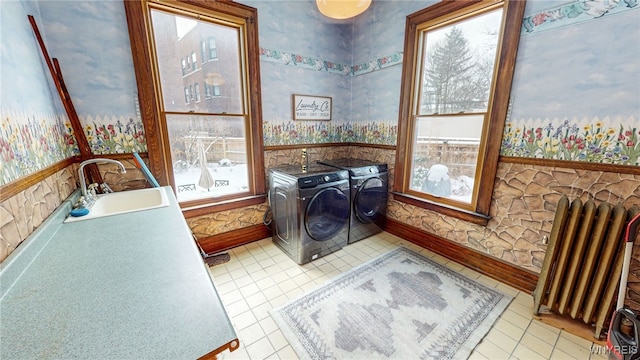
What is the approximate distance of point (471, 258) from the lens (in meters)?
2.35

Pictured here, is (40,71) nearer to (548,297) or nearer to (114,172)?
(114,172)

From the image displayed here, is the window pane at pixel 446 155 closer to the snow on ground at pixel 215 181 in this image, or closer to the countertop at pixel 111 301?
the snow on ground at pixel 215 181

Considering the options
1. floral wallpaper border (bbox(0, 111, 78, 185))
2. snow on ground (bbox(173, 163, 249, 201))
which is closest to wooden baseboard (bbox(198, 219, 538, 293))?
snow on ground (bbox(173, 163, 249, 201))

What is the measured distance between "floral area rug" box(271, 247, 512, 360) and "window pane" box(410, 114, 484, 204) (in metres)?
0.83

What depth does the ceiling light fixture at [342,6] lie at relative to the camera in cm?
172

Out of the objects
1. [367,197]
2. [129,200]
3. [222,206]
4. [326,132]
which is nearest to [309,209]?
[367,197]

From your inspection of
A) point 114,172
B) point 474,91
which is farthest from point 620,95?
point 114,172

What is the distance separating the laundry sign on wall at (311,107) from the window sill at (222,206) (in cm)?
109

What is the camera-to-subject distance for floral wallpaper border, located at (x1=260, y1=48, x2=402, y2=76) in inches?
103

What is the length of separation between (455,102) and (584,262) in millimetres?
1571

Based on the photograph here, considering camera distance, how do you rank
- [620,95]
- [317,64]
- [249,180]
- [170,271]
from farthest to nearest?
[317,64] → [249,180] → [620,95] → [170,271]

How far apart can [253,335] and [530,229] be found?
7.53 ft

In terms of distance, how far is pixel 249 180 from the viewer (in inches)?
108

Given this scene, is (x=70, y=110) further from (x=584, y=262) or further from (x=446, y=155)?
(x=584, y=262)
